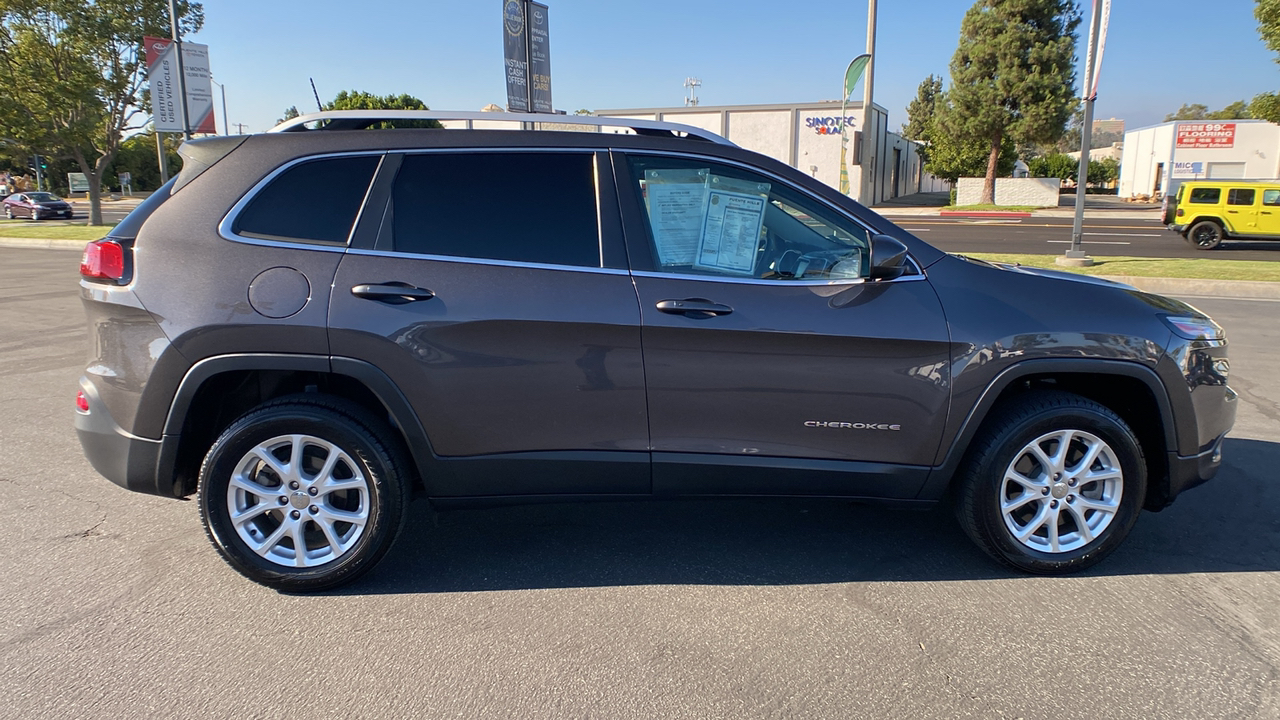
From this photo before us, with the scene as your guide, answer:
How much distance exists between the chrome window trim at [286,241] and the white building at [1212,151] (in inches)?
1968

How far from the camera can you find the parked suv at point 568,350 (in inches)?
124

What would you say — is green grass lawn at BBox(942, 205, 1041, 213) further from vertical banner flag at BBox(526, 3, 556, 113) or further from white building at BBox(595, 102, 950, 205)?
vertical banner flag at BBox(526, 3, 556, 113)

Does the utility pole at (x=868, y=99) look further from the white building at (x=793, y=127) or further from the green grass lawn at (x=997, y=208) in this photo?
the white building at (x=793, y=127)

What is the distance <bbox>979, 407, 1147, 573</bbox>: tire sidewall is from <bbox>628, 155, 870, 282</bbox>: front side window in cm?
95

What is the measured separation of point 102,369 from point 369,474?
1145 millimetres

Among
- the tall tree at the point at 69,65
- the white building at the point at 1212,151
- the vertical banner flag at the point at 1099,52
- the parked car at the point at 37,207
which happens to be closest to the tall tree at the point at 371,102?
the tall tree at the point at 69,65

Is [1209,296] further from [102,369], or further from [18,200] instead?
[18,200]

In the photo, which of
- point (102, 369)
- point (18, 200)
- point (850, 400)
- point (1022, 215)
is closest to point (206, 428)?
point (102, 369)

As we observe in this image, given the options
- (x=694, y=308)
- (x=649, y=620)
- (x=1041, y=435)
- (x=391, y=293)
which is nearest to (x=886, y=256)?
(x=694, y=308)

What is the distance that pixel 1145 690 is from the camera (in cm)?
269

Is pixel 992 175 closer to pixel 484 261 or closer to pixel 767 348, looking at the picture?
pixel 767 348

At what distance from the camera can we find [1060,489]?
11.1ft

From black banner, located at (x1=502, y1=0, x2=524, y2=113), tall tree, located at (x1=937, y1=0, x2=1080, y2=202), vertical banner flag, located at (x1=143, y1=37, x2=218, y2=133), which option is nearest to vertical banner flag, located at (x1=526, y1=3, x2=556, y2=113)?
black banner, located at (x1=502, y1=0, x2=524, y2=113)

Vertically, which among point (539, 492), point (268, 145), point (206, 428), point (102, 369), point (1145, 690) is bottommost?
point (1145, 690)
